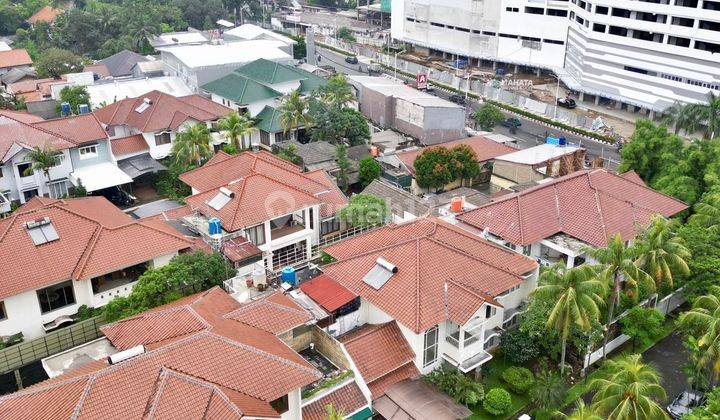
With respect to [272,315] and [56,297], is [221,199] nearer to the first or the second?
[56,297]

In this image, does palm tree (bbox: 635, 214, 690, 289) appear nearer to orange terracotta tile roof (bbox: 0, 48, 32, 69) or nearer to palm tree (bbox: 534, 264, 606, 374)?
palm tree (bbox: 534, 264, 606, 374)

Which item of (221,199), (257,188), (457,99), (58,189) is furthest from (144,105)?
(457,99)

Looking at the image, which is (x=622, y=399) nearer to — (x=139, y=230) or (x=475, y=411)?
(x=475, y=411)

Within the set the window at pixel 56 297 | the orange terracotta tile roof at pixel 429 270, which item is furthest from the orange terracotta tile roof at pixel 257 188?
the window at pixel 56 297

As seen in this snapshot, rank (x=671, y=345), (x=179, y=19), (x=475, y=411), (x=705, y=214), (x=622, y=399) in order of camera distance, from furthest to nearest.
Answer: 1. (x=179, y=19)
2. (x=705, y=214)
3. (x=671, y=345)
4. (x=475, y=411)
5. (x=622, y=399)

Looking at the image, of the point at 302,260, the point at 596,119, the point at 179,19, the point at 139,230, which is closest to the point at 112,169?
the point at 139,230

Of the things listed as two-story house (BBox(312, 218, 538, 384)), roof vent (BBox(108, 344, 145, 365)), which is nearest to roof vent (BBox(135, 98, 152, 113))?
two-story house (BBox(312, 218, 538, 384))
